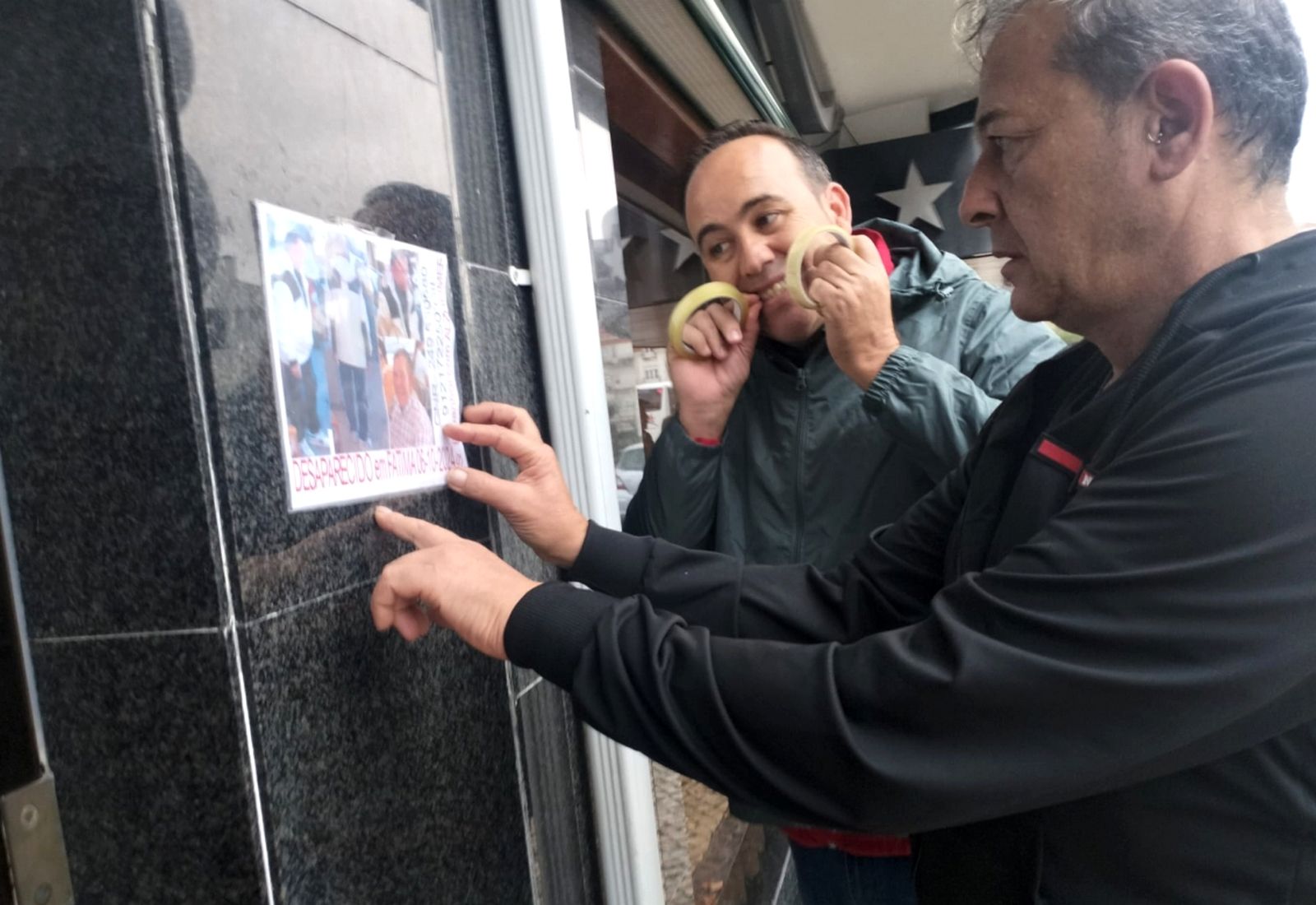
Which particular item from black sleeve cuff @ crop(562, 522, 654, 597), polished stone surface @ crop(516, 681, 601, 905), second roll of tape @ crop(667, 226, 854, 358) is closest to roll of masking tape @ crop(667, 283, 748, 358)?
second roll of tape @ crop(667, 226, 854, 358)

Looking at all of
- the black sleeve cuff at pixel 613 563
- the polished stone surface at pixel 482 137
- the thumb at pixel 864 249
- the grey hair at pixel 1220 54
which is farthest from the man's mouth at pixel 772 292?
the grey hair at pixel 1220 54

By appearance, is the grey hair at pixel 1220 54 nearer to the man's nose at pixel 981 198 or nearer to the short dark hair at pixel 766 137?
the man's nose at pixel 981 198

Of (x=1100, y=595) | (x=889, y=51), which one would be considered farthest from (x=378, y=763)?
(x=889, y=51)

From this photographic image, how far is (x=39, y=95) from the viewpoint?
2.56 feet

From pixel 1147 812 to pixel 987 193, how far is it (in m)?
0.69

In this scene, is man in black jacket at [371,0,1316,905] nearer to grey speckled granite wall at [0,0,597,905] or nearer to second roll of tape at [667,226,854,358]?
grey speckled granite wall at [0,0,597,905]

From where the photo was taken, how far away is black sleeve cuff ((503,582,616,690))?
2.79 feet

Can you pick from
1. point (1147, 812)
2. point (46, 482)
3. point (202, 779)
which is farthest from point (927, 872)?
point (46, 482)

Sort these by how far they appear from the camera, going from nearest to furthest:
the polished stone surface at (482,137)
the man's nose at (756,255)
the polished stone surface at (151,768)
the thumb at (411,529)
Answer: the polished stone surface at (151,768) → the thumb at (411,529) → the polished stone surface at (482,137) → the man's nose at (756,255)

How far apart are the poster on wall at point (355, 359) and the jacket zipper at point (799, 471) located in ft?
→ 1.96

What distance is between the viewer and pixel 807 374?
59.8 inches

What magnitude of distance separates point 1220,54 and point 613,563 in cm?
91

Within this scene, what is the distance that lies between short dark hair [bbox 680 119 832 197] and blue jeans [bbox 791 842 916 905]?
1235mm

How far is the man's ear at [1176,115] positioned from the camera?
2.73 feet
